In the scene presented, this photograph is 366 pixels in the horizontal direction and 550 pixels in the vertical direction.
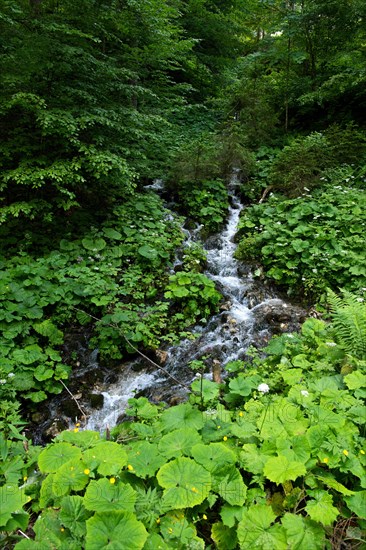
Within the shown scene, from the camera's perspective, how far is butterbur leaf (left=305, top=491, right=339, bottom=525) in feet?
5.33

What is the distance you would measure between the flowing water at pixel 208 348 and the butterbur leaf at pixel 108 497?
2.43m

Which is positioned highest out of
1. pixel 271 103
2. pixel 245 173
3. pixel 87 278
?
pixel 271 103

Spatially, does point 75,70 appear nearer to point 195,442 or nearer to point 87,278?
point 87,278

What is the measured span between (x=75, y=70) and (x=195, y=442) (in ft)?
19.6

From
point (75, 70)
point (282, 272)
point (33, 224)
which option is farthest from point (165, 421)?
point (75, 70)

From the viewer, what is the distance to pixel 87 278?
528 cm

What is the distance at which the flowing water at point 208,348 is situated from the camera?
4.38 m

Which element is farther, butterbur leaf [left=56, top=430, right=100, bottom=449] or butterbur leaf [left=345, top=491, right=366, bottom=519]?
butterbur leaf [left=56, top=430, right=100, bottom=449]

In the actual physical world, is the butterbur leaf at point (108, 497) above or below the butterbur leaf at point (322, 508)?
below

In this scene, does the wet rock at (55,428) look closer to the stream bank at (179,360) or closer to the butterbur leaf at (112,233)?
the stream bank at (179,360)

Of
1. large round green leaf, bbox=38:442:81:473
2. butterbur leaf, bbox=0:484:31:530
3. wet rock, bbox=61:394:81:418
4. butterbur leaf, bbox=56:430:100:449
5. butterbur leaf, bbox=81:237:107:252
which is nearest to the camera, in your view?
butterbur leaf, bbox=0:484:31:530

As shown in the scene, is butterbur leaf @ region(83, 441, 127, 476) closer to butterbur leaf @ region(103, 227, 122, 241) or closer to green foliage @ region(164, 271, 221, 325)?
green foliage @ region(164, 271, 221, 325)

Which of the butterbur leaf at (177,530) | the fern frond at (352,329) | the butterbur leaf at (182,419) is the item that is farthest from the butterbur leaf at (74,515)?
the fern frond at (352,329)

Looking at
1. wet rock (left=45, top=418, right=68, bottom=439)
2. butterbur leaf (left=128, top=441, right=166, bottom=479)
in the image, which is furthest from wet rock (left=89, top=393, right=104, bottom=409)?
butterbur leaf (left=128, top=441, right=166, bottom=479)
